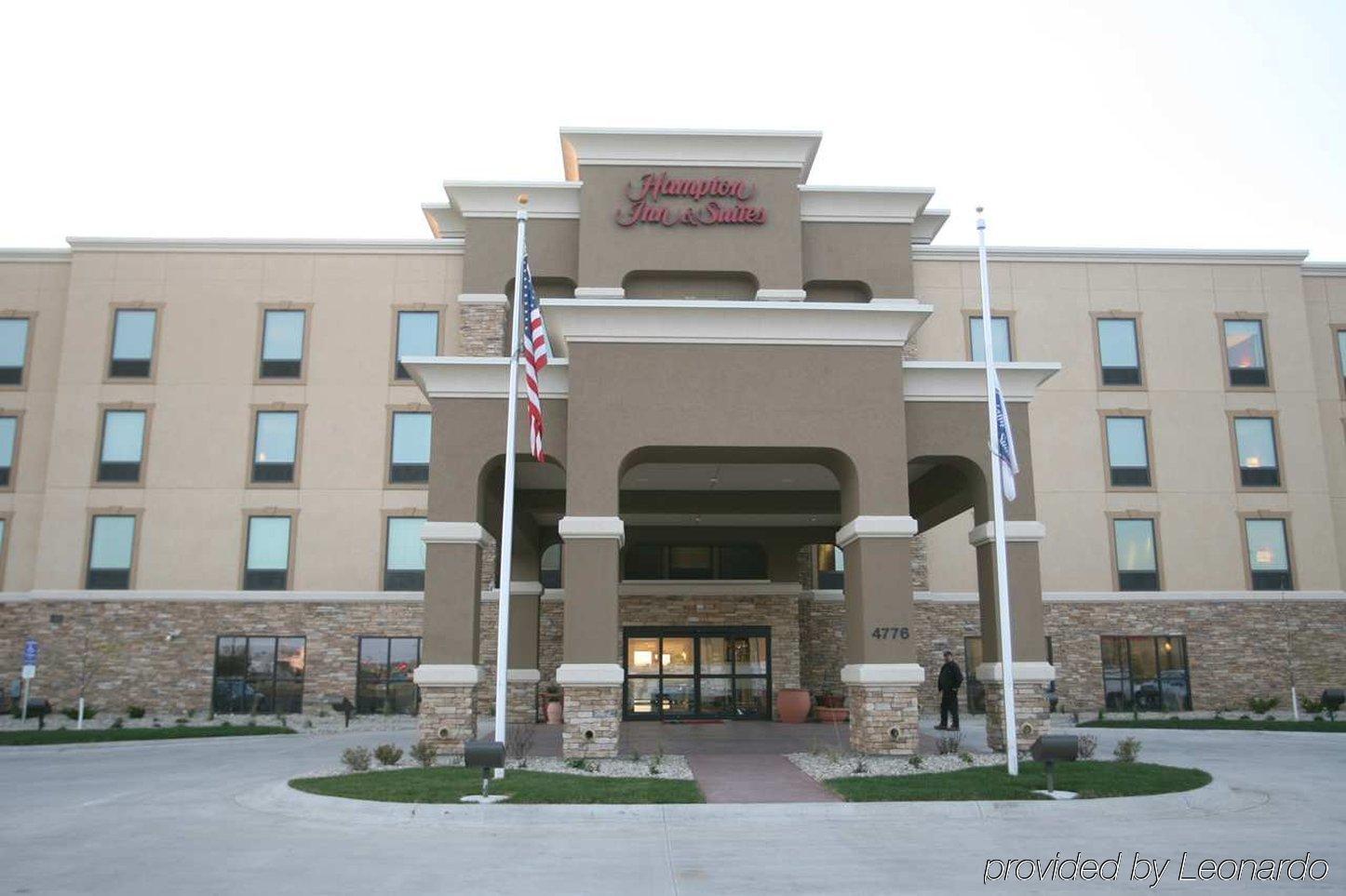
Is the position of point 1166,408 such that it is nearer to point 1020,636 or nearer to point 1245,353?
point 1245,353

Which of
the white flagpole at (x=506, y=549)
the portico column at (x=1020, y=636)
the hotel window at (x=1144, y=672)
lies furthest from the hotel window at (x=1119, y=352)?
the white flagpole at (x=506, y=549)

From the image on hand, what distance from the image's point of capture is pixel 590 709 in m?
17.7

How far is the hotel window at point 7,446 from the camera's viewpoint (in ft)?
114

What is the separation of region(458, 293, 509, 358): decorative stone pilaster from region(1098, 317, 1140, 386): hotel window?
65.5 feet

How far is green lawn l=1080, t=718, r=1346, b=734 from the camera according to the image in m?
25.8

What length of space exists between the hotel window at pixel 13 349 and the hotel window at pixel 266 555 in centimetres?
960

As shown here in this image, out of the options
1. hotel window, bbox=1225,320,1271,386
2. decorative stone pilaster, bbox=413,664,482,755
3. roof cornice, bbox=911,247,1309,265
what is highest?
roof cornice, bbox=911,247,1309,265

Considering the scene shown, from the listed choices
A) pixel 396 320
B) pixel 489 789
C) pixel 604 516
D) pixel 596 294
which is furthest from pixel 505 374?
pixel 396 320

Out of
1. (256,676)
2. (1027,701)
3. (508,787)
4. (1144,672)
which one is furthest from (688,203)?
(1144,672)

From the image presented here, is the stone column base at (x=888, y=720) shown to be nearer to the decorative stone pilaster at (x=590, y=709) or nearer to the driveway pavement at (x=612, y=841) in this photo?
the decorative stone pilaster at (x=590, y=709)

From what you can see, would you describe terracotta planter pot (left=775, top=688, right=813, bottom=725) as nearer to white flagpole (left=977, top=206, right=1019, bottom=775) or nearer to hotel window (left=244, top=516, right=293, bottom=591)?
white flagpole (left=977, top=206, right=1019, bottom=775)

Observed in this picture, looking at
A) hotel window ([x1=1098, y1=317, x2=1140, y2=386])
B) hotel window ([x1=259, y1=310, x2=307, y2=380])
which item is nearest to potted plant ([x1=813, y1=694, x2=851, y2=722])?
hotel window ([x1=1098, y1=317, x2=1140, y2=386])

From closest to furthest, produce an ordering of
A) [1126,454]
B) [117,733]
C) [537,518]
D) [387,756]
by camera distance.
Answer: [387,756] → [117,733] → [537,518] → [1126,454]

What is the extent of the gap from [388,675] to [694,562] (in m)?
10.5
